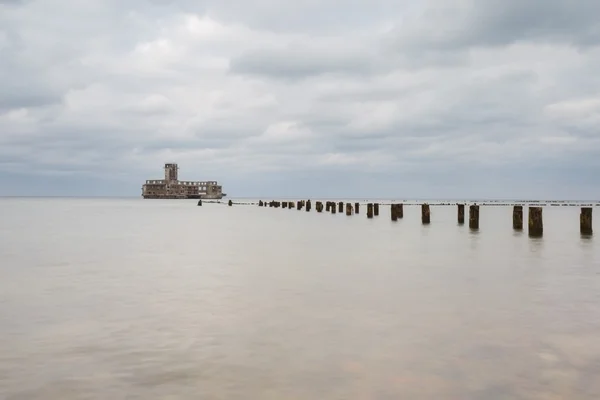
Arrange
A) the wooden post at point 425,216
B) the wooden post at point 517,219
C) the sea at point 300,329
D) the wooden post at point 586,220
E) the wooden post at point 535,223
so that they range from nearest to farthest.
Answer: the sea at point 300,329, the wooden post at point 535,223, the wooden post at point 586,220, the wooden post at point 517,219, the wooden post at point 425,216

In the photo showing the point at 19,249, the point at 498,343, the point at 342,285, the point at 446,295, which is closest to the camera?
the point at 498,343

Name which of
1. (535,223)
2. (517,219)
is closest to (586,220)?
(517,219)

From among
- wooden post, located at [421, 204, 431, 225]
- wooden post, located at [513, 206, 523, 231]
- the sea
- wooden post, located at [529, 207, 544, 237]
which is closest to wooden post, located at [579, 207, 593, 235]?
wooden post, located at [513, 206, 523, 231]

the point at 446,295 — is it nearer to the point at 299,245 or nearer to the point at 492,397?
the point at 492,397

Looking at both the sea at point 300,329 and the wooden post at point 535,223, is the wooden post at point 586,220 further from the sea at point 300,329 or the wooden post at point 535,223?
the sea at point 300,329

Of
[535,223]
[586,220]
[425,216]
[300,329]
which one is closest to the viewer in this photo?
[300,329]

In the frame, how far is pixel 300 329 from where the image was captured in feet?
24.3

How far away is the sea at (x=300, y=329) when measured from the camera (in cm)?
514

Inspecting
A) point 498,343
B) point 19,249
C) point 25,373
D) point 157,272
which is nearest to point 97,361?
point 25,373

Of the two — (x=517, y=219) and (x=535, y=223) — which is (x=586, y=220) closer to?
(x=517, y=219)

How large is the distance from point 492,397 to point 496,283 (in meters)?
7.29

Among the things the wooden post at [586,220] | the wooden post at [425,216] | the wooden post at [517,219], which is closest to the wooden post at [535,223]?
the wooden post at [517,219]

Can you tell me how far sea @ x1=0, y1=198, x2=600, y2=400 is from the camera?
514cm

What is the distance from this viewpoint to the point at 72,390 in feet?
16.4
